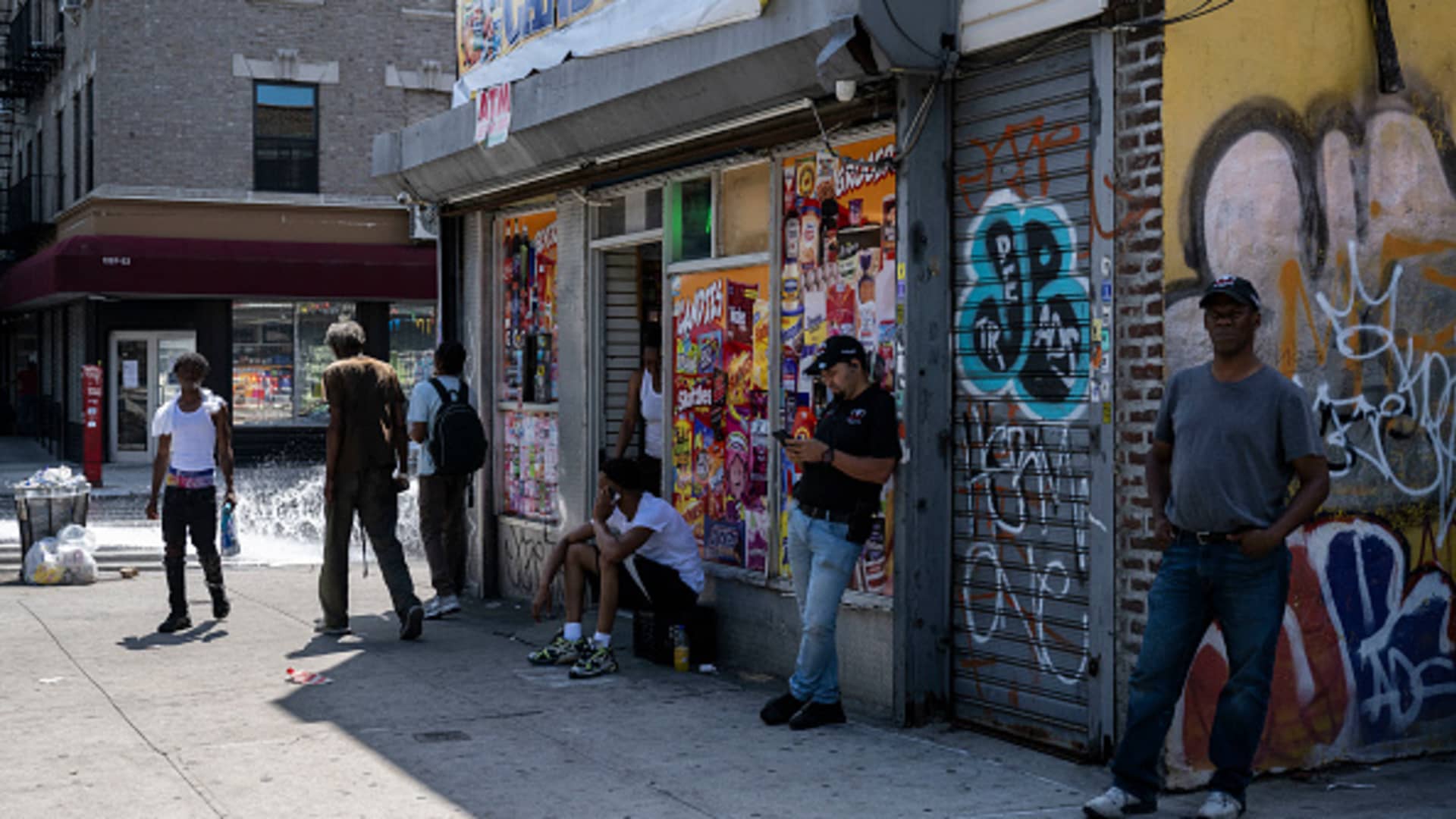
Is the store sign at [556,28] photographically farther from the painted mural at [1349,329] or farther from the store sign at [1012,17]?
the painted mural at [1349,329]

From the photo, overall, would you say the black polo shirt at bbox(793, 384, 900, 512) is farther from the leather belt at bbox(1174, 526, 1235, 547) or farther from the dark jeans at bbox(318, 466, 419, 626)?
the dark jeans at bbox(318, 466, 419, 626)

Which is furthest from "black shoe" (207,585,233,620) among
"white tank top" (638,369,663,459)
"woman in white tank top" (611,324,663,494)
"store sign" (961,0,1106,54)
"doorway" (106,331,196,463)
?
"doorway" (106,331,196,463)

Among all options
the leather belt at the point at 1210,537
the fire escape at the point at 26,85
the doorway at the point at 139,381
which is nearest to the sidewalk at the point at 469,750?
the leather belt at the point at 1210,537

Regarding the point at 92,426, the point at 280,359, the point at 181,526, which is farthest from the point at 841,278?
the point at 280,359

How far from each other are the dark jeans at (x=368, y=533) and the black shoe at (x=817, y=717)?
3784 millimetres

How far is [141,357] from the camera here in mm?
29062

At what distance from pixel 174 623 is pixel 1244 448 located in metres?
7.67

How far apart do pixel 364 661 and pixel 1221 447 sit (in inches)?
228

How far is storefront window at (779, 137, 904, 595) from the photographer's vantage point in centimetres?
812

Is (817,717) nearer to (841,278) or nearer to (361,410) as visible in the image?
(841,278)

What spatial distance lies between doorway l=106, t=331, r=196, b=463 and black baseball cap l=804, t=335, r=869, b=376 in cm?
2324

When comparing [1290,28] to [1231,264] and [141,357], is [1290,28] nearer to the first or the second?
[1231,264]

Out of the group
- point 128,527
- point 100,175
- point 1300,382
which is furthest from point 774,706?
point 100,175

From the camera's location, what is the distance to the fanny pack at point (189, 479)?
A: 35.6 ft
